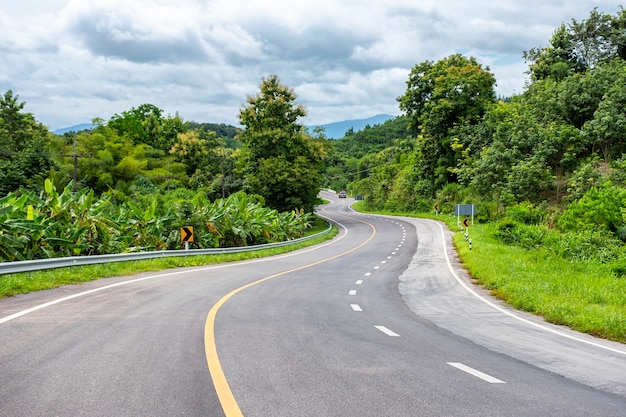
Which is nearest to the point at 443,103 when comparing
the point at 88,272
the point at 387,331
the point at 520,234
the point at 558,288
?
the point at 520,234

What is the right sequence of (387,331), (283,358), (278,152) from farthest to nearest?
1. (278,152)
2. (387,331)
3. (283,358)

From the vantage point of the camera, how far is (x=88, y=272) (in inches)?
580

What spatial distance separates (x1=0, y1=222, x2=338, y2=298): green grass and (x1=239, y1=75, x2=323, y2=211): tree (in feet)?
95.5

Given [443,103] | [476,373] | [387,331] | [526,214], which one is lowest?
[387,331]

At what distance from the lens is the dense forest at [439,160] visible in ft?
99.4

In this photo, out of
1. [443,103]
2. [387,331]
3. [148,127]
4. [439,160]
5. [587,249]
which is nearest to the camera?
[387,331]

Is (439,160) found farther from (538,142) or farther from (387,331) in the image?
(387,331)

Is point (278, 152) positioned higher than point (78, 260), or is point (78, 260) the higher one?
point (278, 152)

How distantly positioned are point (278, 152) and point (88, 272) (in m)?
45.2

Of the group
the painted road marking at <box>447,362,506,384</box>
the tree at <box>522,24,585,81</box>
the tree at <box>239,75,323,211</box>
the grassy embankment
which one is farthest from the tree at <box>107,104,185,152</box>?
the painted road marking at <box>447,362,506,384</box>

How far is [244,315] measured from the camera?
30.6ft

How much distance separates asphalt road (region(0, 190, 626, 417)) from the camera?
14.9ft

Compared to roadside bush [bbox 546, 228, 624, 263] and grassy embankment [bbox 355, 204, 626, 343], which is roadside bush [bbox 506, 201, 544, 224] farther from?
grassy embankment [bbox 355, 204, 626, 343]

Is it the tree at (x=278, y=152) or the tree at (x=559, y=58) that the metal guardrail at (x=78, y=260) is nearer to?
the tree at (x=278, y=152)
